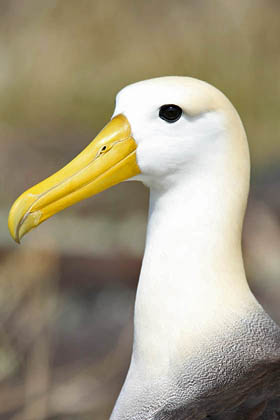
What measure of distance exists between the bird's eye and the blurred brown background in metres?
1.80

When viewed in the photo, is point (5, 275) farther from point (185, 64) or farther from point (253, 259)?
point (185, 64)

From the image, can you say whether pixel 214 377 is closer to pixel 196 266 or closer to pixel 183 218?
pixel 196 266

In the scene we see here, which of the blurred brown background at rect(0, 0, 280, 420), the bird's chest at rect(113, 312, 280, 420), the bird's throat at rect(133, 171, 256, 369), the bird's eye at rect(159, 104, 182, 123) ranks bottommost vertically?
the bird's chest at rect(113, 312, 280, 420)

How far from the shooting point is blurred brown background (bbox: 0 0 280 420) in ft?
12.2

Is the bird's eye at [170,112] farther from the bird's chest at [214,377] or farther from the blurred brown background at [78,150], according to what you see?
the blurred brown background at [78,150]

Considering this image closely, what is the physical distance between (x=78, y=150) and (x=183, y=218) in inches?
147

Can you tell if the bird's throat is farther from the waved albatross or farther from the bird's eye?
the bird's eye

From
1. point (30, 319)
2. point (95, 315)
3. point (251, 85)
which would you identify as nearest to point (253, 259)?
point (95, 315)

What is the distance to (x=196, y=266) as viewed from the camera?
1.90m

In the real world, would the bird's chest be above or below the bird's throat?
below

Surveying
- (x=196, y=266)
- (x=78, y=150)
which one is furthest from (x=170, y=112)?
(x=78, y=150)

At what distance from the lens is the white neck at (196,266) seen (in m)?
1.89

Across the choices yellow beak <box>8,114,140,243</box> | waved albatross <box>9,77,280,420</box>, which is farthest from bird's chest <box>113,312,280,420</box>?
yellow beak <box>8,114,140,243</box>

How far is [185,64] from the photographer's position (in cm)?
585
